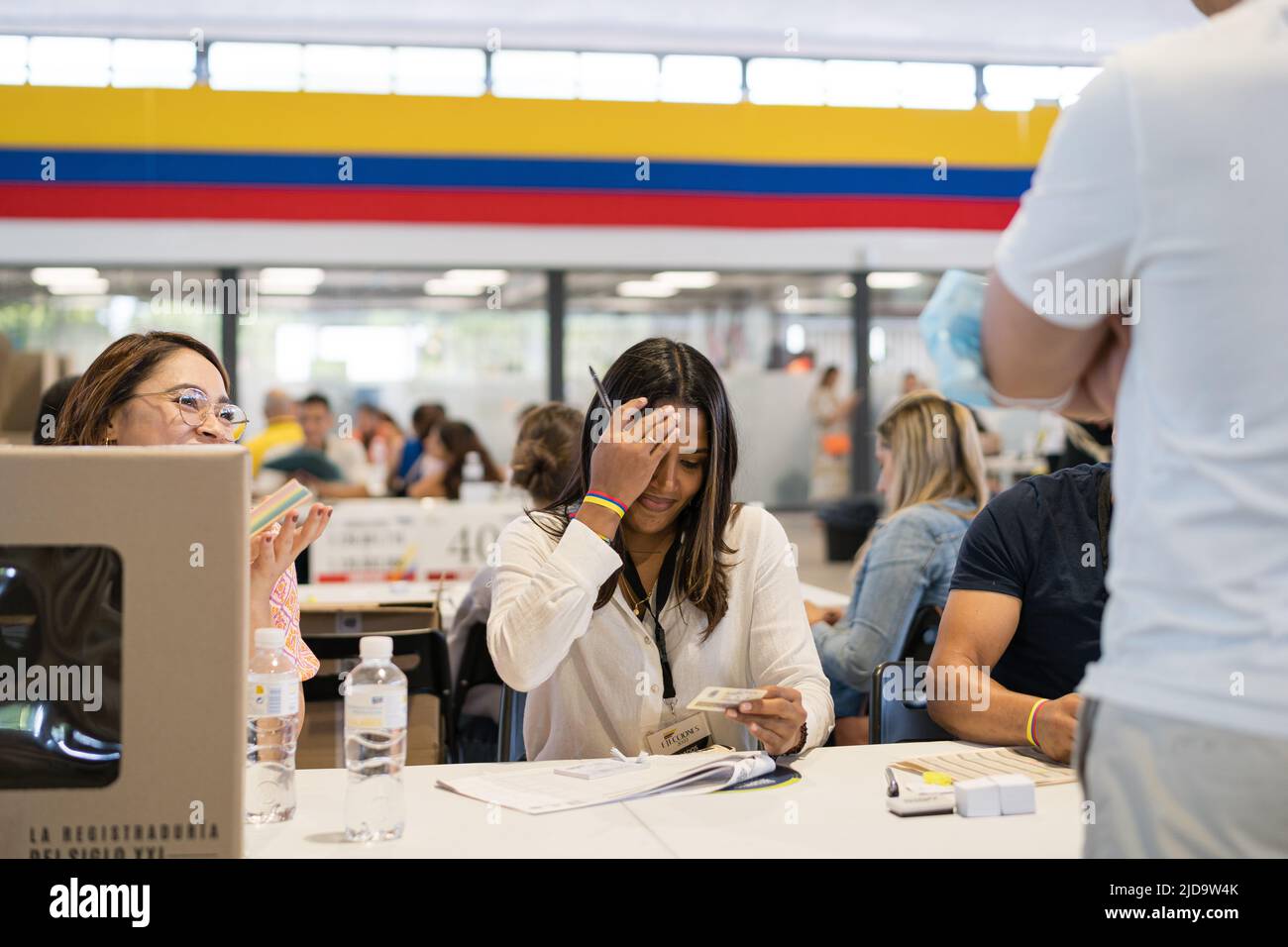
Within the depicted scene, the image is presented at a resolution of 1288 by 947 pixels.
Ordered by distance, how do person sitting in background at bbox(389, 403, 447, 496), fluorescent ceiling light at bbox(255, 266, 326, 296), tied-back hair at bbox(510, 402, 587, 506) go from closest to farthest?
tied-back hair at bbox(510, 402, 587, 506)
person sitting in background at bbox(389, 403, 447, 496)
fluorescent ceiling light at bbox(255, 266, 326, 296)

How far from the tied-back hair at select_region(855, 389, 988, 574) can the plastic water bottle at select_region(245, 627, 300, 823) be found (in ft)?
6.63

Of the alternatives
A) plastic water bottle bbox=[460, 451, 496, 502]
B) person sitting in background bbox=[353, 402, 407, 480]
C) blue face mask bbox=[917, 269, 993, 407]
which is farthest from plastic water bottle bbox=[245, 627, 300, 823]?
person sitting in background bbox=[353, 402, 407, 480]

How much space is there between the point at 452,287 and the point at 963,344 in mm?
8348

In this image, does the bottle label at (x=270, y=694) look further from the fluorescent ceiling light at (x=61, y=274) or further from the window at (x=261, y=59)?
the window at (x=261, y=59)

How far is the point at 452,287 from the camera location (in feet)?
30.1

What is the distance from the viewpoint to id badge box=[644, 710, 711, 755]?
2.05 m

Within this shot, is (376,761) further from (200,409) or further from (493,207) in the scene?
(493,207)

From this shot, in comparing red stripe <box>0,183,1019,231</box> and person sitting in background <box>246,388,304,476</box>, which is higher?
red stripe <box>0,183,1019,231</box>

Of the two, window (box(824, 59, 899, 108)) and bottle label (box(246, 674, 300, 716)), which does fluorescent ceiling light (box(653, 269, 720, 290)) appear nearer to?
window (box(824, 59, 899, 108))

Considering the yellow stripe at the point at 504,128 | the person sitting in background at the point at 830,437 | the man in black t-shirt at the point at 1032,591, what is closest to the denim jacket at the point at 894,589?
the man in black t-shirt at the point at 1032,591

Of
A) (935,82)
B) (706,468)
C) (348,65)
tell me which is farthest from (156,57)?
(706,468)

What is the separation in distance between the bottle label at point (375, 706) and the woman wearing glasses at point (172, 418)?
16.9 inches

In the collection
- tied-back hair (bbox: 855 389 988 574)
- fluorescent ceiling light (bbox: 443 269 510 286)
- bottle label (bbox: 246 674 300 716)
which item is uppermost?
fluorescent ceiling light (bbox: 443 269 510 286)

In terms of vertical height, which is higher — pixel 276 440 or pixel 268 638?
pixel 276 440
